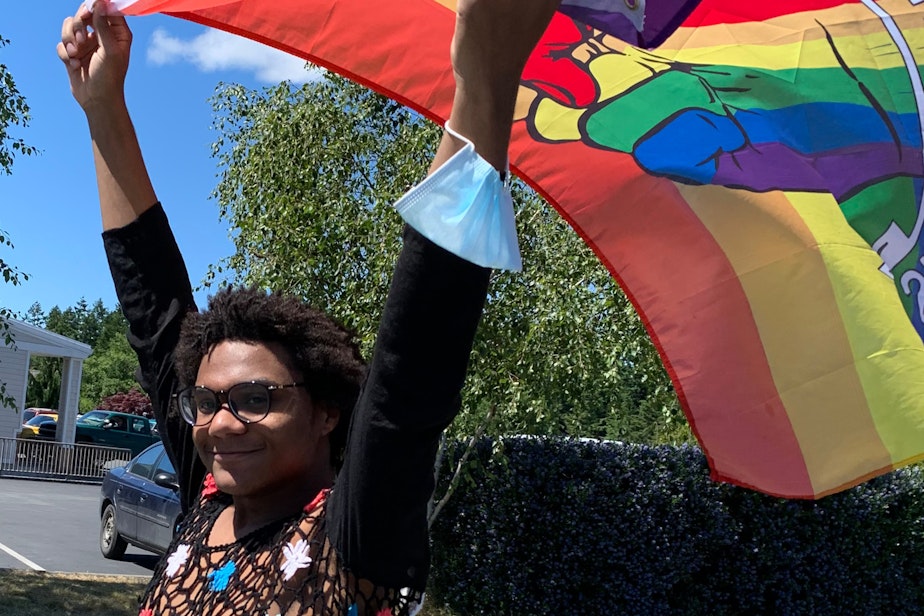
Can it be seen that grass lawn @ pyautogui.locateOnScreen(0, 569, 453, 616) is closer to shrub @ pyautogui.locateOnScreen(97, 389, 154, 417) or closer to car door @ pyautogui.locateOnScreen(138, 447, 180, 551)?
car door @ pyautogui.locateOnScreen(138, 447, 180, 551)

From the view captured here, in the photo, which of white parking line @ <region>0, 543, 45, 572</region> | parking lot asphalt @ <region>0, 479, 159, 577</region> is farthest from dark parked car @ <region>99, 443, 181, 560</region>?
white parking line @ <region>0, 543, 45, 572</region>

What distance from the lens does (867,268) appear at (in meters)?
2.26

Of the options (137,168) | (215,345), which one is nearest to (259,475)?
(215,345)

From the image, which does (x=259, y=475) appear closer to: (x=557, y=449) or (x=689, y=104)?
(x=689, y=104)

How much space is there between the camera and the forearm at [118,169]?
7.12 ft

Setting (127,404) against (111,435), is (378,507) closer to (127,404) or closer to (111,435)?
(111,435)

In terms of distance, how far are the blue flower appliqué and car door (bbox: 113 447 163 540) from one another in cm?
997

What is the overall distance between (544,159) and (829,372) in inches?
30.0

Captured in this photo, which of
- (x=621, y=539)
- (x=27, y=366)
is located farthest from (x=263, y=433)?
(x=27, y=366)

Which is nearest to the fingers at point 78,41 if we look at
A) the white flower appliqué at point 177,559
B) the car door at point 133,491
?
the white flower appliqué at point 177,559

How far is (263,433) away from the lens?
5.64ft

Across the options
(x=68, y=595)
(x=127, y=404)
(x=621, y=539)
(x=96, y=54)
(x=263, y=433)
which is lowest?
(x=68, y=595)

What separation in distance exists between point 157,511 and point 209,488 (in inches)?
368

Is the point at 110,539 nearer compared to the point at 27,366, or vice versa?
the point at 110,539
